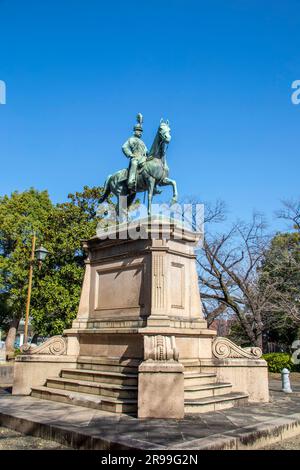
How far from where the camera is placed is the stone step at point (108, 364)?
9516 mm

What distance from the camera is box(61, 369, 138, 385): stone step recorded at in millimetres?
8992

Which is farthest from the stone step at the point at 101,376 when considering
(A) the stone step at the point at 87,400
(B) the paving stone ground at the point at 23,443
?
(B) the paving stone ground at the point at 23,443

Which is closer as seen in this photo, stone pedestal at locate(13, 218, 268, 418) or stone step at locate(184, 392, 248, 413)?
stone pedestal at locate(13, 218, 268, 418)

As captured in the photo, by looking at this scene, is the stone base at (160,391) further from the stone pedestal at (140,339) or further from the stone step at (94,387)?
the stone step at (94,387)

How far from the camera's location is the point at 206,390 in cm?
938

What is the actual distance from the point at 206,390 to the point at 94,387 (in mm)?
2583

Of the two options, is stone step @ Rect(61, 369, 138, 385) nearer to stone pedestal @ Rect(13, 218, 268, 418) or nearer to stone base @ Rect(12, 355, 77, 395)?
stone pedestal @ Rect(13, 218, 268, 418)

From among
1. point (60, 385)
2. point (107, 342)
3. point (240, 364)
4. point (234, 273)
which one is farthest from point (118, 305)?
point (234, 273)

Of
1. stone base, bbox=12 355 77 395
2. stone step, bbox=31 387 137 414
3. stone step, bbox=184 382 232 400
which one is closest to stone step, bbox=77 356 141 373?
stone base, bbox=12 355 77 395

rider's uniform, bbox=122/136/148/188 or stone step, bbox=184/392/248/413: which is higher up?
rider's uniform, bbox=122/136/148/188

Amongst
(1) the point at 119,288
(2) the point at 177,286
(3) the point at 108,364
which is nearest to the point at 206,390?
(3) the point at 108,364

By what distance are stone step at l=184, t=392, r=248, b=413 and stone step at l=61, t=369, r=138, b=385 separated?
1.29 meters

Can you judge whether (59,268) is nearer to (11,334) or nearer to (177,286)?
(11,334)
